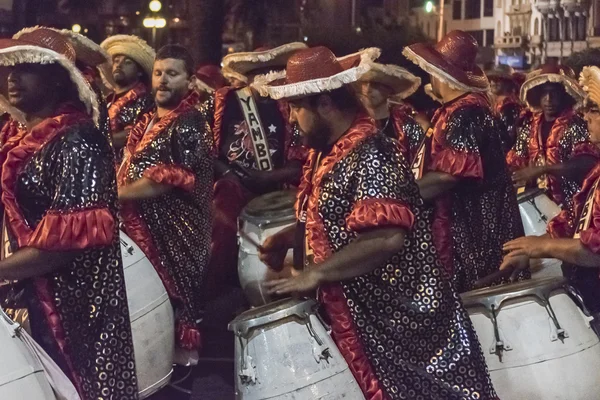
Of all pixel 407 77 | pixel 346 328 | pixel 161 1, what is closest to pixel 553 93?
pixel 407 77

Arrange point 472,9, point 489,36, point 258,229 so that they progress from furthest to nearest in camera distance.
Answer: point 472,9 → point 489,36 → point 258,229

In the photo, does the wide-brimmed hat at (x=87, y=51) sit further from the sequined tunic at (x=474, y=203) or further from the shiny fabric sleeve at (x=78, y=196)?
the shiny fabric sleeve at (x=78, y=196)

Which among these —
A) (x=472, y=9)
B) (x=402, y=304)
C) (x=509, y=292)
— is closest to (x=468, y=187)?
(x=509, y=292)

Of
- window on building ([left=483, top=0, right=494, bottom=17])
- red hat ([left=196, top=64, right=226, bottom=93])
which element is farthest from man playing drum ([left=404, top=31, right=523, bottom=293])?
window on building ([left=483, top=0, right=494, bottom=17])

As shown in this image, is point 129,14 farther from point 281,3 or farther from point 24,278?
point 24,278

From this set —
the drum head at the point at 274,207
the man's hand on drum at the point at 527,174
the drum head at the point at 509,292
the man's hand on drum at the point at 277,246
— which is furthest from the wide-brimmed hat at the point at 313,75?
the man's hand on drum at the point at 527,174

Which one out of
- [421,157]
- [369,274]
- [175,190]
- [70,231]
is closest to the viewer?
[70,231]

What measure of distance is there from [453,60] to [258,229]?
1.50 meters

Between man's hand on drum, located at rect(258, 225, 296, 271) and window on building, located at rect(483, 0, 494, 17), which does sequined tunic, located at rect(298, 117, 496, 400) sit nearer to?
man's hand on drum, located at rect(258, 225, 296, 271)

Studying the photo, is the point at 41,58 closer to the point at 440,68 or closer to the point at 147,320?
the point at 147,320

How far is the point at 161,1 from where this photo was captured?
101 ft

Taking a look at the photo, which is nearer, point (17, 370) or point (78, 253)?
point (17, 370)

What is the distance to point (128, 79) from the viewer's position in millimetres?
8375

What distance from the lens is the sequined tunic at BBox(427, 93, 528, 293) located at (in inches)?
223
